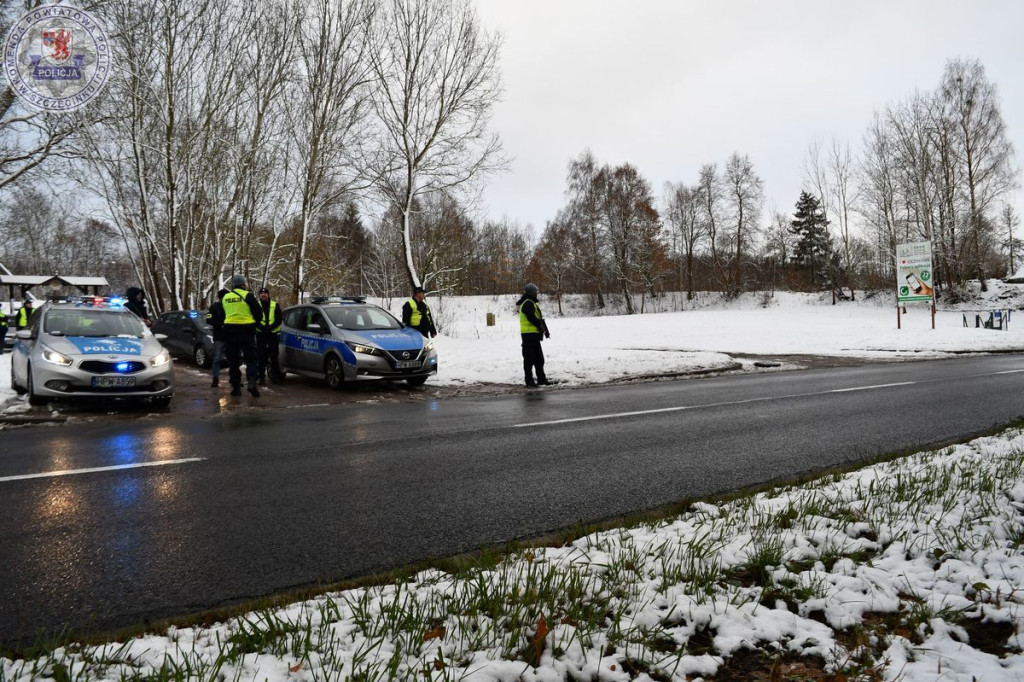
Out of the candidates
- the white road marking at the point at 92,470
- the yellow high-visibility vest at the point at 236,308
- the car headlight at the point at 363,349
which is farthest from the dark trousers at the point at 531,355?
the white road marking at the point at 92,470

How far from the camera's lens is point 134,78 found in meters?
22.6

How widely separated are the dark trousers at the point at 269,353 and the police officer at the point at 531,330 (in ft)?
18.6

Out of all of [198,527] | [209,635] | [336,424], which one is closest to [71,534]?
[198,527]

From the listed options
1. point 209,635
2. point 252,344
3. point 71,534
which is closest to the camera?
point 209,635

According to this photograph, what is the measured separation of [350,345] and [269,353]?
9.07 ft

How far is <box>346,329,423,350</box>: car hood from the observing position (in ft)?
41.2

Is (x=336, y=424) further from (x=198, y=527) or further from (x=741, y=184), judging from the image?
(x=741, y=184)

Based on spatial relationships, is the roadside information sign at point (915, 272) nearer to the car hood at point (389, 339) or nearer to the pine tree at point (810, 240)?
the car hood at point (389, 339)

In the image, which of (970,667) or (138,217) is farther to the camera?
(138,217)

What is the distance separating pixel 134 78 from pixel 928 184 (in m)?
48.6

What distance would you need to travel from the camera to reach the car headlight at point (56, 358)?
9.50m

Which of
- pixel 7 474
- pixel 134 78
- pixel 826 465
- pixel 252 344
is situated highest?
pixel 134 78

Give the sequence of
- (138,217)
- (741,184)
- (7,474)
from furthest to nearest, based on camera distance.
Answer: (741,184) → (138,217) → (7,474)

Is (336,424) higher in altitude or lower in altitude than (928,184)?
lower
